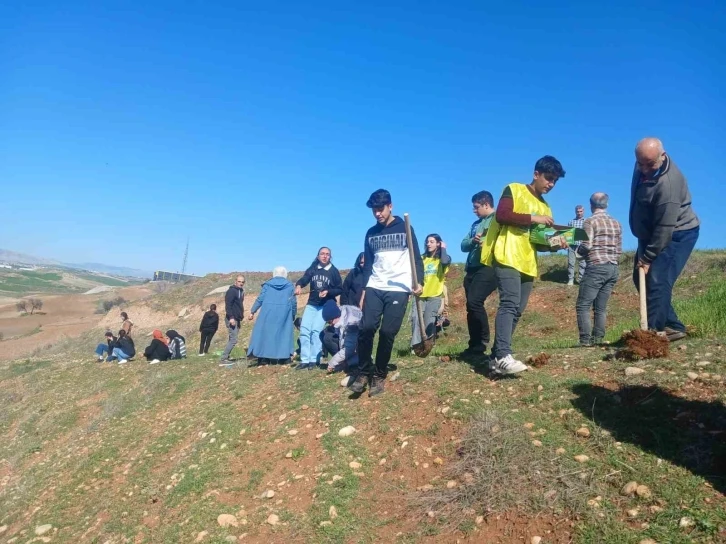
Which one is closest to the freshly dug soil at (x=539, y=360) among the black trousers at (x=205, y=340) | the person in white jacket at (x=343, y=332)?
the person in white jacket at (x=343, y=332)

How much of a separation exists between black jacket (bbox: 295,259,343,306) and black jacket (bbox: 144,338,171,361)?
21.9 feet

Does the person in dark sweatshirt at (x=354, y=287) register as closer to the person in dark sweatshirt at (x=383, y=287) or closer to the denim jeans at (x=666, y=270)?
the person in dark sweatshirt at (x=383, y=287)

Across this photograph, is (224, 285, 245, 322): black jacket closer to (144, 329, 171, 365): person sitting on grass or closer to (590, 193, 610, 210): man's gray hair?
(144, 329, 171, 365): person sitting on grass

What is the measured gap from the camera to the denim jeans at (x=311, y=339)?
26.8 ft

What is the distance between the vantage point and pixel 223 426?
584cm

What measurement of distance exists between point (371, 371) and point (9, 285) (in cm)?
11791

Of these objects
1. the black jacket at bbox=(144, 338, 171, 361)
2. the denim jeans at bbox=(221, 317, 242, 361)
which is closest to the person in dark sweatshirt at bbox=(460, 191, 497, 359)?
the denim jeans at bbox=(221, 317, 242, 361)

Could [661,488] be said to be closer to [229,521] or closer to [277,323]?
[229,521]

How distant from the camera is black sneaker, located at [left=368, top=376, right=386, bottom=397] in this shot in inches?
204

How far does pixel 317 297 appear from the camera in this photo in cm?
827

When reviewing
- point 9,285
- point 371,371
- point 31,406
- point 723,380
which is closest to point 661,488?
point 723,380

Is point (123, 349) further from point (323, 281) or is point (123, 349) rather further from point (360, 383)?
point (360, 383)

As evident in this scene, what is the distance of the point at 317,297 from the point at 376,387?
3314 millimetres

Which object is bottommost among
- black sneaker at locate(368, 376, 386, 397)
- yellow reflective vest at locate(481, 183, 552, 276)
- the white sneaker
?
black sneaker at locate(368, 376, 386, 397)
